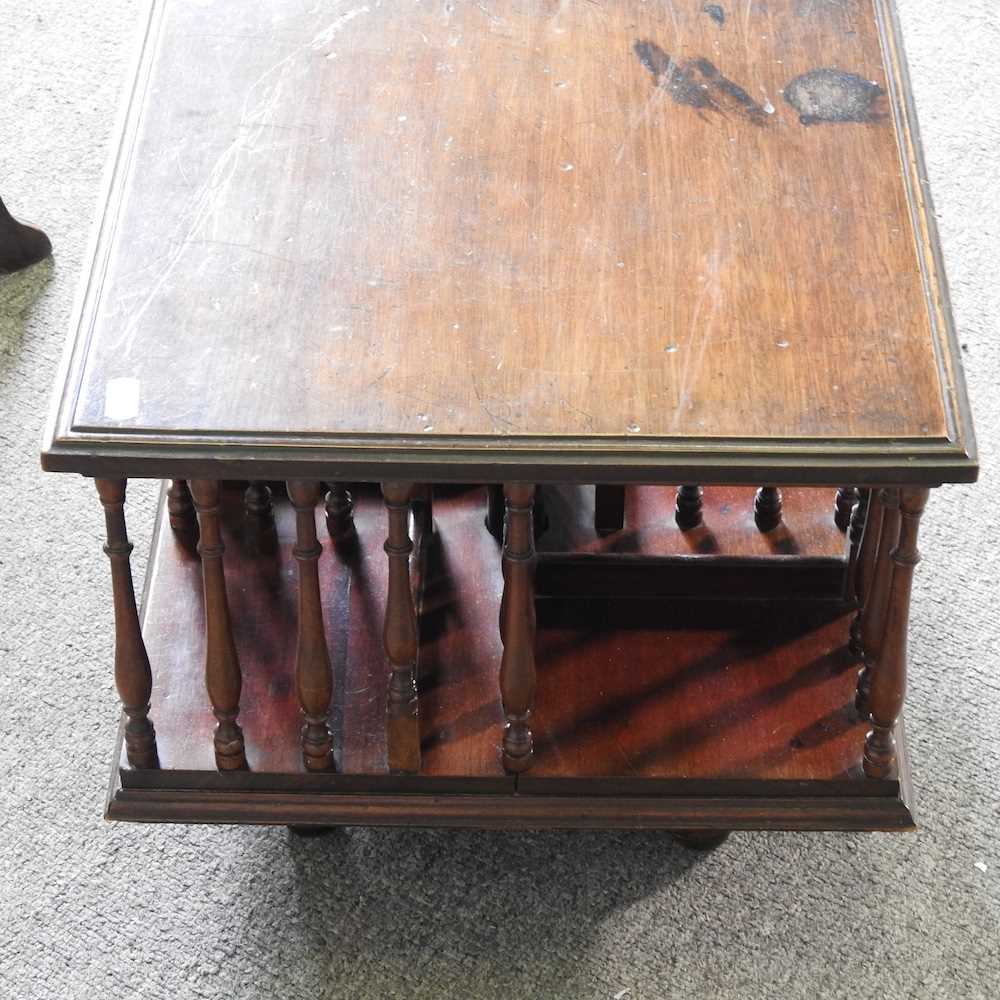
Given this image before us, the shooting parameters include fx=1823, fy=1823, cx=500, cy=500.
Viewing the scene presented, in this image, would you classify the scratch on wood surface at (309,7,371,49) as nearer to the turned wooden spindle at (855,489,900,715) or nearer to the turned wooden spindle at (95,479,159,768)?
the turned wooden spindle at (95,479,159,768)

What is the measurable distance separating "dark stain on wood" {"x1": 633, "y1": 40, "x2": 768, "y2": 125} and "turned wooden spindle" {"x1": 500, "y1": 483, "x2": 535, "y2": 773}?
43 cm

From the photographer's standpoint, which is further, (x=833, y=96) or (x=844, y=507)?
(x=844, y=507)

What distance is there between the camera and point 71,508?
84.7 inches

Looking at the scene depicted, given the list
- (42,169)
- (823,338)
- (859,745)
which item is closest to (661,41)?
(823,338)

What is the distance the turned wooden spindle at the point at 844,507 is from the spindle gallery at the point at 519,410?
0.03ft

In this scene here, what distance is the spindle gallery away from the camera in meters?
1.40

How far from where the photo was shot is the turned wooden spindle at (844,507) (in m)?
1.83

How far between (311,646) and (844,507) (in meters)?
0.60

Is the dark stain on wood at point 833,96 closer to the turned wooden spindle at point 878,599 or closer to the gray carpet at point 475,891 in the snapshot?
the turned wooden spindle at point 878,599

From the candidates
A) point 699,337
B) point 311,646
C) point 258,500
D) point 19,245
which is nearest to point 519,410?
point 699,337

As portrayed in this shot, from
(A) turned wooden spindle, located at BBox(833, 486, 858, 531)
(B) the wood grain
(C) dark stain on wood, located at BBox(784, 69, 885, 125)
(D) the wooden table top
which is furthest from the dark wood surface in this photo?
(C) dark stain on wood, located at BBox(784, 69, 885, 125)

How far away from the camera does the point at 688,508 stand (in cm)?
185

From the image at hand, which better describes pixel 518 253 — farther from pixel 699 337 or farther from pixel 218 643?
pixel 218 643

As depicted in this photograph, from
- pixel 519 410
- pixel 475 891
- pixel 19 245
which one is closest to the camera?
pixel 519 410
